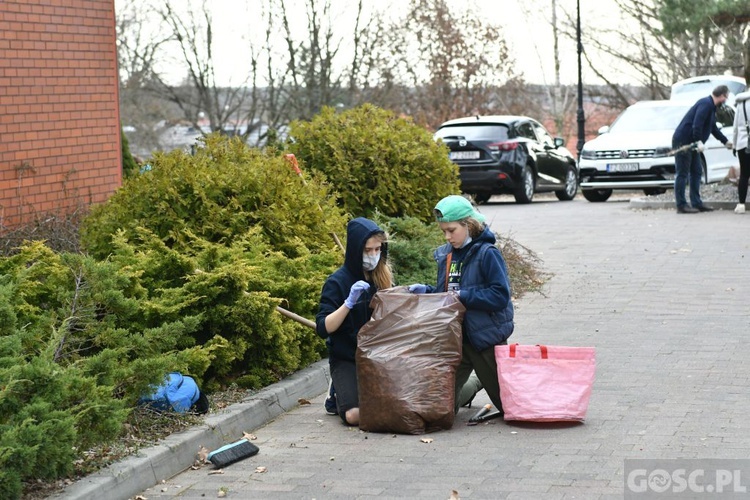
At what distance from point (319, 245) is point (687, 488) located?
14.2 feet

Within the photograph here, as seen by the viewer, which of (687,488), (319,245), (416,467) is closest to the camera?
(687,488)

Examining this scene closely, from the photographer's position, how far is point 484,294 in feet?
20.8

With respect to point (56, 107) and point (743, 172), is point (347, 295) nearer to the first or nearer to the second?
point (56, 107)

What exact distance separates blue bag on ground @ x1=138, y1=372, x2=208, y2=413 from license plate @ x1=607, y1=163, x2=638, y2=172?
14.8m

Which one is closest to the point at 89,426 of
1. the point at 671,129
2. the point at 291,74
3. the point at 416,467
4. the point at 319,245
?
the point at 416,467

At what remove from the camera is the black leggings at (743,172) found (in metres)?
16.4

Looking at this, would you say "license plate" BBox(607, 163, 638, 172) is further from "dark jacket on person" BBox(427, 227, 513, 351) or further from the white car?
"dark jacket on person" BBox(427, 227, 513, 351)

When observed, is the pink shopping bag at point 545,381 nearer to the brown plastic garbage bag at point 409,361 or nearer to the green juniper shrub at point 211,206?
the brown plastic garbage bag at point 409,361

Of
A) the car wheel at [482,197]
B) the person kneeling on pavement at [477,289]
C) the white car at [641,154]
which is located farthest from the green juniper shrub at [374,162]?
the car wheel at [482,197]

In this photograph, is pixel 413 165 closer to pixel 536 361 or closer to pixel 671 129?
pixel 536 361

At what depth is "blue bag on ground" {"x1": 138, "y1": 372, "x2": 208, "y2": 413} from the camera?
6129 mm

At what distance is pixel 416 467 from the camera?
5582 mm

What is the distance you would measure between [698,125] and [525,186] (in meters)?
5.22

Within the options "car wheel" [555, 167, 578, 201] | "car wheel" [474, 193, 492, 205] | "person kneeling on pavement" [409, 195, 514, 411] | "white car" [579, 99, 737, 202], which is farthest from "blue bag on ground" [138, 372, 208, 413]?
"car wheel" [555, 167, 578, 201]
